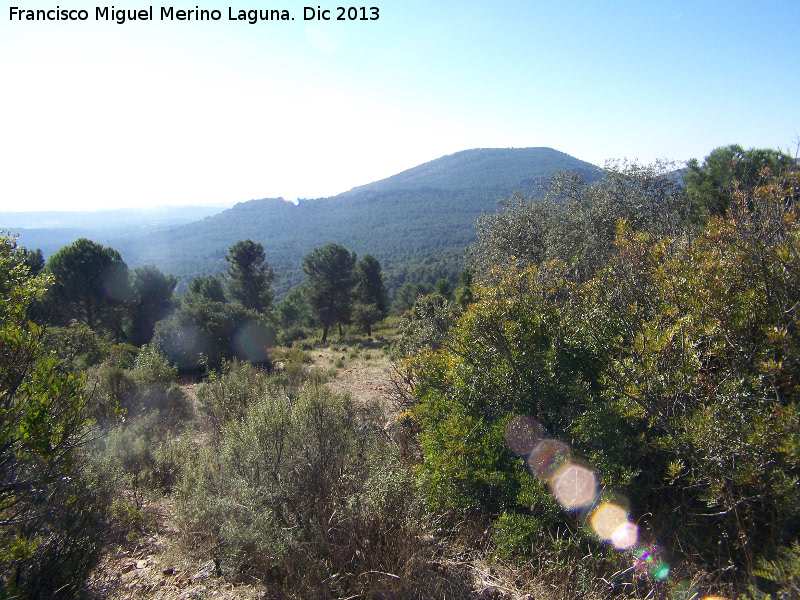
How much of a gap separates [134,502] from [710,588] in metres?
6.71

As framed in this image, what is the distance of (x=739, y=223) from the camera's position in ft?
13.3

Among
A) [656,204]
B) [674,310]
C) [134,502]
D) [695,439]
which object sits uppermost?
[656,204]

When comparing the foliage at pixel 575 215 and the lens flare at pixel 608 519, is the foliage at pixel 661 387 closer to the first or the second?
the lens flare at pixel 608 519

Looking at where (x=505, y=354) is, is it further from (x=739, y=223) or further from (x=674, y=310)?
(x=739, y=223)

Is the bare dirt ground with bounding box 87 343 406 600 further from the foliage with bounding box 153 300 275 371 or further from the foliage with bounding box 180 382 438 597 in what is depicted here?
the foliage with bounding box 153 300 275 371

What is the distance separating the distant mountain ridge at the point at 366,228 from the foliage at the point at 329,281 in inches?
2731

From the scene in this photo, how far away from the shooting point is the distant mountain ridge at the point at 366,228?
125625 mm

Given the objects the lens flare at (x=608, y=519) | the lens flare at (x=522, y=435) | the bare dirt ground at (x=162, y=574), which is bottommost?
the bare dirt ground at (x=162, y=574)

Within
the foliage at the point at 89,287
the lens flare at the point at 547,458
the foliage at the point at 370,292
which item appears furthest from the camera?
the foliage at the point at 370,292

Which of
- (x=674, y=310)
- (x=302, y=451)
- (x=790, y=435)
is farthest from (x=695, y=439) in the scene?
(x=302, y=451)

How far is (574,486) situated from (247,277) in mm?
29904

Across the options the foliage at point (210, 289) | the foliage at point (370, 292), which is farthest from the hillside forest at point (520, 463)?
the foliage at point (370, 292)

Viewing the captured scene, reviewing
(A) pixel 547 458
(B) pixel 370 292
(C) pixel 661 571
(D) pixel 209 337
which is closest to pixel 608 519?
(C) pixel 661 571

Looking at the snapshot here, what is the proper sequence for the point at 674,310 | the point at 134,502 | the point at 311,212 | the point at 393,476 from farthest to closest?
the point at 311,212
the point at 134,502
the point at 393,476
the point at 674,310
